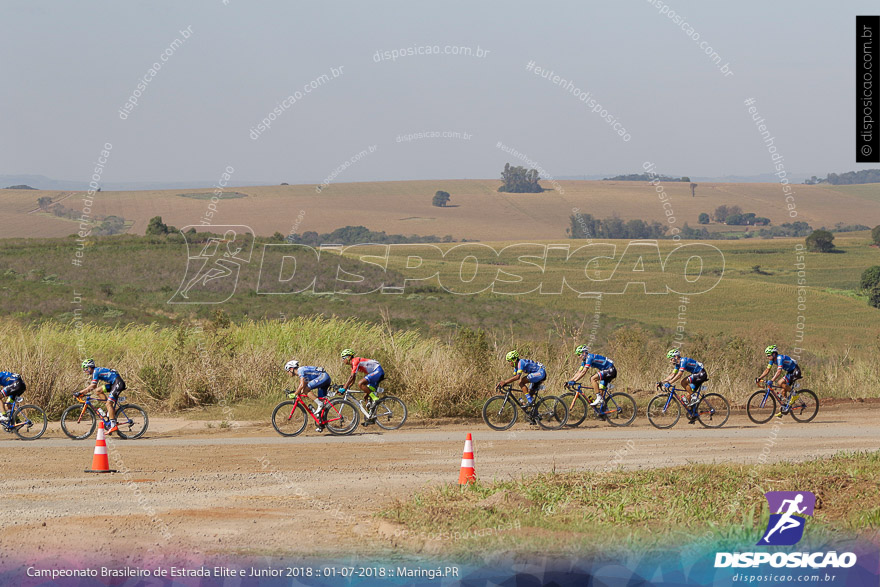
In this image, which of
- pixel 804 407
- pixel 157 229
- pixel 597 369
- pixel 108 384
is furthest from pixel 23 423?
pixel 157 229

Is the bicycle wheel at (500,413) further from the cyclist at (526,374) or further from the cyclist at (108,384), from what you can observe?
the cyclist at (108,384)

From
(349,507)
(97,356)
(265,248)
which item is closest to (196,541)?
(349,507)

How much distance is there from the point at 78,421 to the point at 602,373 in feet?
31.8

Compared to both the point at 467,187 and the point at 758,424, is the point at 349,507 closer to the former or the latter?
the point at 758,424

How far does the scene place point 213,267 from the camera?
67312 millimetres

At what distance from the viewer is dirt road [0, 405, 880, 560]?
325 inches

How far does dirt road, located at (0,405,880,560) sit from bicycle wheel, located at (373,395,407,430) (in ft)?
1.12

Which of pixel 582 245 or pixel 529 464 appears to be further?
pixel 582 245

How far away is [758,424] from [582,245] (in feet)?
232

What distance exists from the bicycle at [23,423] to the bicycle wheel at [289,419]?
4.17m

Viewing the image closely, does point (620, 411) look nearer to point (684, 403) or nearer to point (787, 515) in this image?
point (684, 403)

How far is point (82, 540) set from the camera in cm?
811

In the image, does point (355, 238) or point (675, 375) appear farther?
point (355, 238)

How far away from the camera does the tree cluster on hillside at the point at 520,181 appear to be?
12088 centimetres
